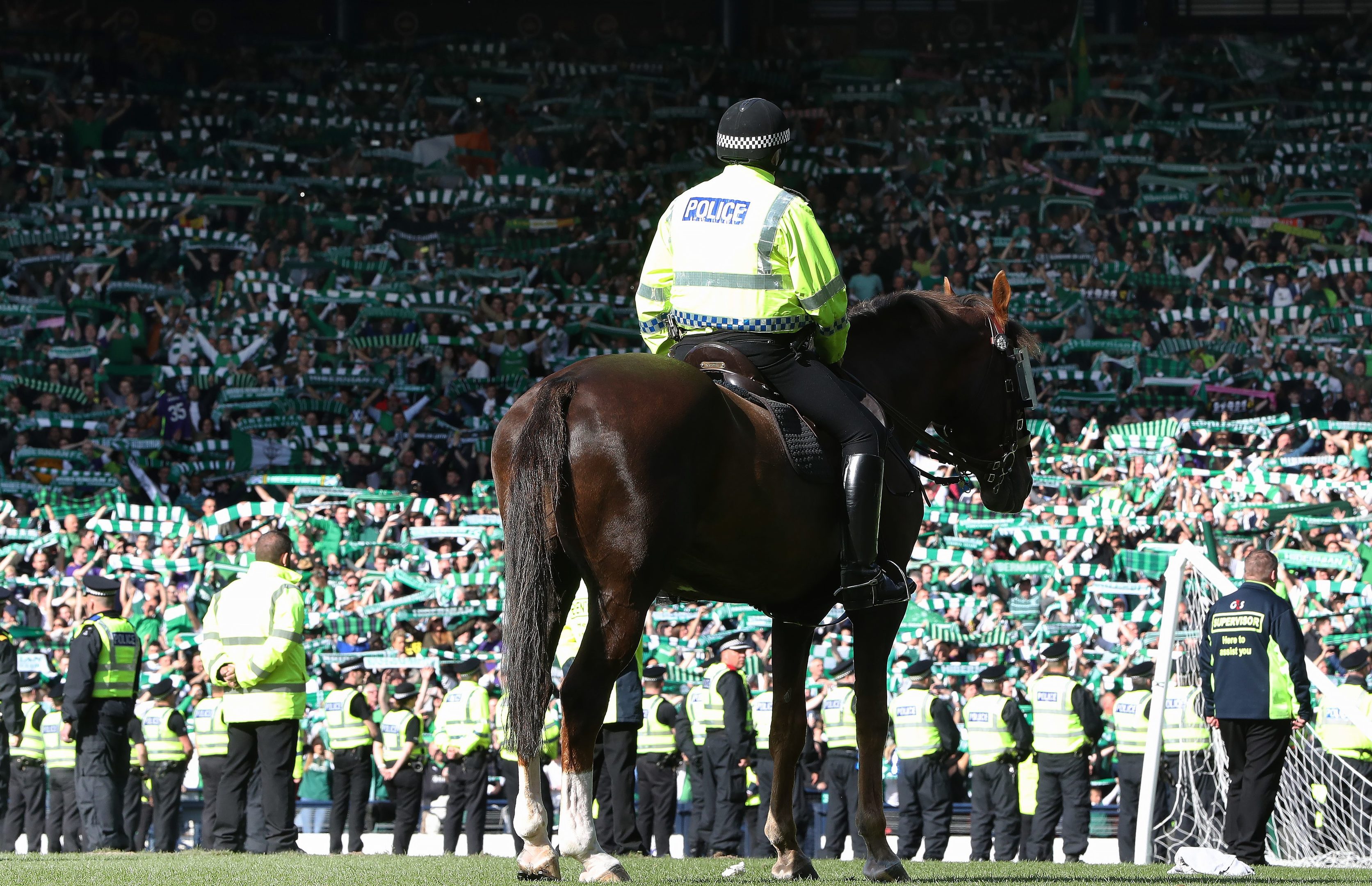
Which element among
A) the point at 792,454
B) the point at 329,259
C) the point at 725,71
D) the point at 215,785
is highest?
the point at 725,71

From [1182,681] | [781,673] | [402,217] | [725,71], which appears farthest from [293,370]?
[781,673]

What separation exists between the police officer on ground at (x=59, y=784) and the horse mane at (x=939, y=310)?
10515 mm

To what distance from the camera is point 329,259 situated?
27.3m

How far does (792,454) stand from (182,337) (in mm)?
21237

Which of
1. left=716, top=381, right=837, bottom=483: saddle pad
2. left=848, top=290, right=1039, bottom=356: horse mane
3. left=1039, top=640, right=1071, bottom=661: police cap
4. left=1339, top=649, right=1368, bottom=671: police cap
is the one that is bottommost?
left=1339, top=649, right=1368, bottom=671: police cap

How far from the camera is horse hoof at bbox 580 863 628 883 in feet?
17.5

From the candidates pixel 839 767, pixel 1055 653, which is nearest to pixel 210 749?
pixel 839 767

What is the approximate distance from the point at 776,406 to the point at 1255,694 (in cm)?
506

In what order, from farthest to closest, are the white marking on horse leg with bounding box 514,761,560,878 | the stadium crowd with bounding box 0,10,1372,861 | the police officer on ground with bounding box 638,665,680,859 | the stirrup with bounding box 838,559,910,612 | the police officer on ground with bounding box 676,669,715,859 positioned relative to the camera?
1. the stadium crowd with bounding box 0,10,1372,861
2. the police officer on ground with bounding box 638,665,680,859
3. the police officer on ground with bounding box 676,669,715,859
4. the stirrup with bounding box 838,559,910,612
5. the white marking on horse leg with bounding box 514,761,560,878

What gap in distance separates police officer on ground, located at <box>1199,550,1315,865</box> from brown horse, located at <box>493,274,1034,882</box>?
4166 mm

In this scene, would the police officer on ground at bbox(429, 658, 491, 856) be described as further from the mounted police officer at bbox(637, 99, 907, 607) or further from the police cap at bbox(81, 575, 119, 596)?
the mounted police officer at bbox(637, 99, 907, 607)

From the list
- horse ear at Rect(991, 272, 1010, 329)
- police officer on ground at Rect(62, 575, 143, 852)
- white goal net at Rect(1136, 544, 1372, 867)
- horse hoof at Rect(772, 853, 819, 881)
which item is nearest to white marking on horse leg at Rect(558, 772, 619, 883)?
horse hoof at Rect(772, 853, 819, 881)

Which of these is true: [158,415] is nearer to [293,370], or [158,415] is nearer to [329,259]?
[293,370]

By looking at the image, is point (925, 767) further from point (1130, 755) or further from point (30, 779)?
point (30, 779)
